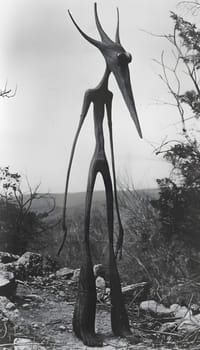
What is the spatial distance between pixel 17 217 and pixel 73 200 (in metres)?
0.77

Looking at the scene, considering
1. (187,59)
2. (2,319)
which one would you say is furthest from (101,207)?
(187,59)

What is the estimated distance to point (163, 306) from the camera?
113 inches

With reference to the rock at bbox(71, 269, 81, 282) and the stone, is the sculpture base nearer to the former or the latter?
the stone

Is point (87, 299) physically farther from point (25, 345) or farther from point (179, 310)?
point (179, 310)

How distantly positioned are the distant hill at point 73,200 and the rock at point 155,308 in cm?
64

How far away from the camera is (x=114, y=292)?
2449mm

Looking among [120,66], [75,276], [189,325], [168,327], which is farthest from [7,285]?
[120,66]

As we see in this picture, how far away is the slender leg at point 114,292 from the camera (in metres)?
2.41

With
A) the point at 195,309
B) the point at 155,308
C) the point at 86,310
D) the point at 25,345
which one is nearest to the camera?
the point at 25,345

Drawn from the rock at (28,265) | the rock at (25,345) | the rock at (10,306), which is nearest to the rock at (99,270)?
the rock at (28,265)

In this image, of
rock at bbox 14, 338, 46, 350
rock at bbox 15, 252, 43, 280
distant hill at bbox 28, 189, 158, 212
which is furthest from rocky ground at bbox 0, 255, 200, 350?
distant hill at bbox 28, 189, 158, 212

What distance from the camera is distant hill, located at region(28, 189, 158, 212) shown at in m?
2.69

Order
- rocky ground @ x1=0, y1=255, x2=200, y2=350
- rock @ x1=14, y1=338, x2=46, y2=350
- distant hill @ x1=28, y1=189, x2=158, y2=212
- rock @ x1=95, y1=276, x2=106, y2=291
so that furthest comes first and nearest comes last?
rock @ x1=95, y1=276, x2=106, y2=291, distant hill @ x1=28, y1=189, x2=158, y2=212, rocky ground @ x1=0, y1=255, x2=200, y2=350, rock @ x1=14, y1=338, x2=46, y2=350

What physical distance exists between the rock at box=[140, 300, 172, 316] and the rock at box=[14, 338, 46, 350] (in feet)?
2.49
